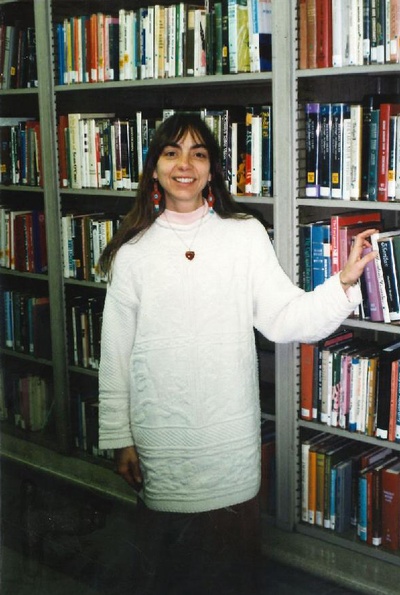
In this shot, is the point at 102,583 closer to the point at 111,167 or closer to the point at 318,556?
the point at 318,556

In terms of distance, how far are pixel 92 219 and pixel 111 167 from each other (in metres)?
0.23

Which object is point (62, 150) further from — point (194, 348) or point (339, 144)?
point (194, 348)

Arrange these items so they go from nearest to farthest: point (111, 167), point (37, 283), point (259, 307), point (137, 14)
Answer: point (259, 307) < point (137, 14) < point (111, 167) < point (37, 283)

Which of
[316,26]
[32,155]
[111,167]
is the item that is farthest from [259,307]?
[32,155]

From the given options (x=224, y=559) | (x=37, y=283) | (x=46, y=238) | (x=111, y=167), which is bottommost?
(x=224, y=559)

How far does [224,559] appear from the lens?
191cm

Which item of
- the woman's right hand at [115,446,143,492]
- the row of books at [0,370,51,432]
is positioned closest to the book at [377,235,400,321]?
the woman's right hand at [115,446,143,492]

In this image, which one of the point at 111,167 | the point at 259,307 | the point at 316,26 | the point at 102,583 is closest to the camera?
the point at 259,307

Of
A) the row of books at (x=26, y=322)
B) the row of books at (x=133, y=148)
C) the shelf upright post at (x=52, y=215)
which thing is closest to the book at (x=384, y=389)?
the row of books at (x=133, y=148)

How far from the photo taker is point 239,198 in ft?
7.23

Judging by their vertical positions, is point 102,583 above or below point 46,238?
below

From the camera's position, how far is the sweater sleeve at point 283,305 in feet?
5.61

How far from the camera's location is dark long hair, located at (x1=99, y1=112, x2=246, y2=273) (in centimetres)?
179

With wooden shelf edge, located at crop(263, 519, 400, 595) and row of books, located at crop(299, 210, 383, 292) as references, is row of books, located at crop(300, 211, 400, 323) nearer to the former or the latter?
row of books, located at crop(299, 210, 383, 292)
